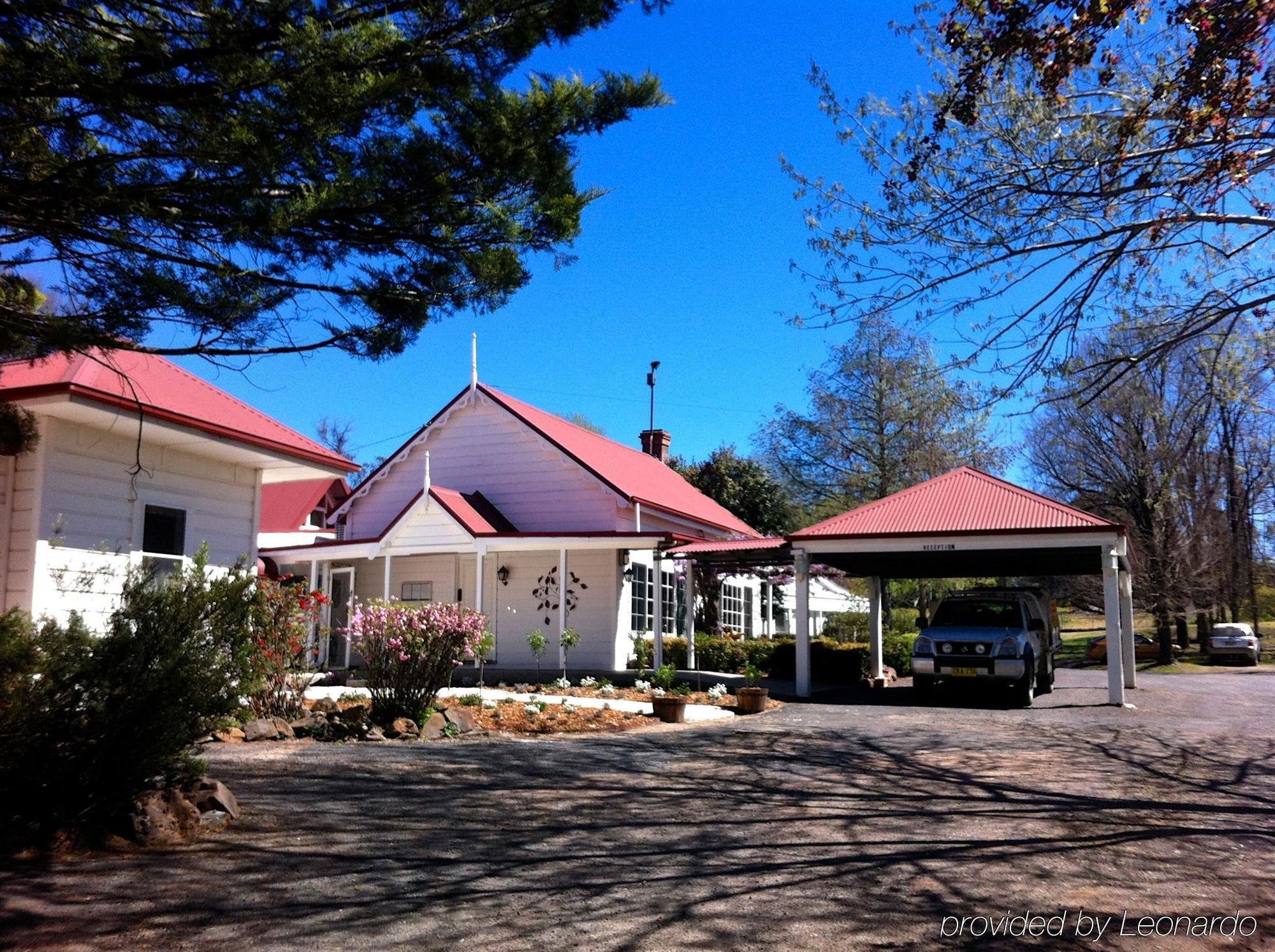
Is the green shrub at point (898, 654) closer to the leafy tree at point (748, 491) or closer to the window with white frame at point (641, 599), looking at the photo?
the window with white frame at point (641, 599)

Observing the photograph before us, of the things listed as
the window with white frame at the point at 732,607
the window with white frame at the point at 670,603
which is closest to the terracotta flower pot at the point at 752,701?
the window with white frame at the point at 670,603

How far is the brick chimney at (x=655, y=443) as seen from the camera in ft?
112

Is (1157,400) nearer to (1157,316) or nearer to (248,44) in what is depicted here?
(1157,316)

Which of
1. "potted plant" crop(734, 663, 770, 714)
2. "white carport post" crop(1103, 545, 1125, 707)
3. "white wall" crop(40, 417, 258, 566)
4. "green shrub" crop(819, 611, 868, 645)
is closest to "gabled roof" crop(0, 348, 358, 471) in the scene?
"white wall" crop(40, 417, 258, 566)

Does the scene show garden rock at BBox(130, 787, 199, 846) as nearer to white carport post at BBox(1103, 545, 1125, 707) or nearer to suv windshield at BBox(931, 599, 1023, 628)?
suv windshield at BBox(931, 599, 1023, 628)

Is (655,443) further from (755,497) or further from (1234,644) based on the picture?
(1234,644)

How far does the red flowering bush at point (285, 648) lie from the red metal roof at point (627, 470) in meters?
11.6

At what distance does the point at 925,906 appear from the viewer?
16.9 feet

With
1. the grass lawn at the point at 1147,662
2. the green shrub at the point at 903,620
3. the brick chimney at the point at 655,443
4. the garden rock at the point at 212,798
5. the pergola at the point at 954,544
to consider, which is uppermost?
the brick chimney at the point at 655,443

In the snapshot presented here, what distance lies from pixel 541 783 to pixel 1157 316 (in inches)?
300

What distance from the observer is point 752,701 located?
591 inches

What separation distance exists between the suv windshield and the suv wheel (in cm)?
89

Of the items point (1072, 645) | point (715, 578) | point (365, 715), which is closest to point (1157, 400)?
point (715, 578)

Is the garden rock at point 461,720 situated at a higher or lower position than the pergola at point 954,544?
lower
